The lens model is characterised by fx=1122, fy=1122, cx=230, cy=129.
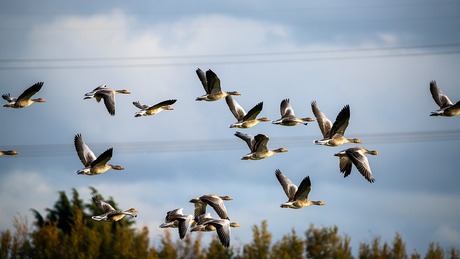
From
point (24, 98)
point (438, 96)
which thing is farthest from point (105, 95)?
point (438, 96)

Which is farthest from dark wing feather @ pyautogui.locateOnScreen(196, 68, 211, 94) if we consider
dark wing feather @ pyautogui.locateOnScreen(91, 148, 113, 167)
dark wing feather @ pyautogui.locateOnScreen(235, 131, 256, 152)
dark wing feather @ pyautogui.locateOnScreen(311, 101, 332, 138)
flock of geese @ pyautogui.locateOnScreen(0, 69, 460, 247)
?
dark wing feather @ pyautogui.locateOnScreen(91, 148, 113, 167)

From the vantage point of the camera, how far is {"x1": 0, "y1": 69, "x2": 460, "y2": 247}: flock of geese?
3005cm

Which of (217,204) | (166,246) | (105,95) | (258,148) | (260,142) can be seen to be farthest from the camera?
(166,246)

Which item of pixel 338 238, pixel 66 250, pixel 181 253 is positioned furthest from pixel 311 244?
pixel 66 250

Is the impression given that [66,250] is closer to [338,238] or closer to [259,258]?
[259,258]

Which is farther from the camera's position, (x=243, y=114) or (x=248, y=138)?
(x=243, y=114)

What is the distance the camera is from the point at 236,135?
1345 inches

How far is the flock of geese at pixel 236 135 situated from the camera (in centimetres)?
3005

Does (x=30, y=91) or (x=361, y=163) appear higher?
(x=30, y=91)

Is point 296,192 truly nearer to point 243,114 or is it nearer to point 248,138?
point 248,138

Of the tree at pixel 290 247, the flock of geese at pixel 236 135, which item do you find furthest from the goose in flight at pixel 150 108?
the tree at pixel 290 247

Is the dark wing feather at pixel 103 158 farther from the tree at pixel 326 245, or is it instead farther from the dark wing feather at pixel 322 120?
the tree at pixel 326 245

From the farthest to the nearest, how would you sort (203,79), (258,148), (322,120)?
(203,79), (322,120), (258,148)

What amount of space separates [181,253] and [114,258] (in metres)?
3.84
